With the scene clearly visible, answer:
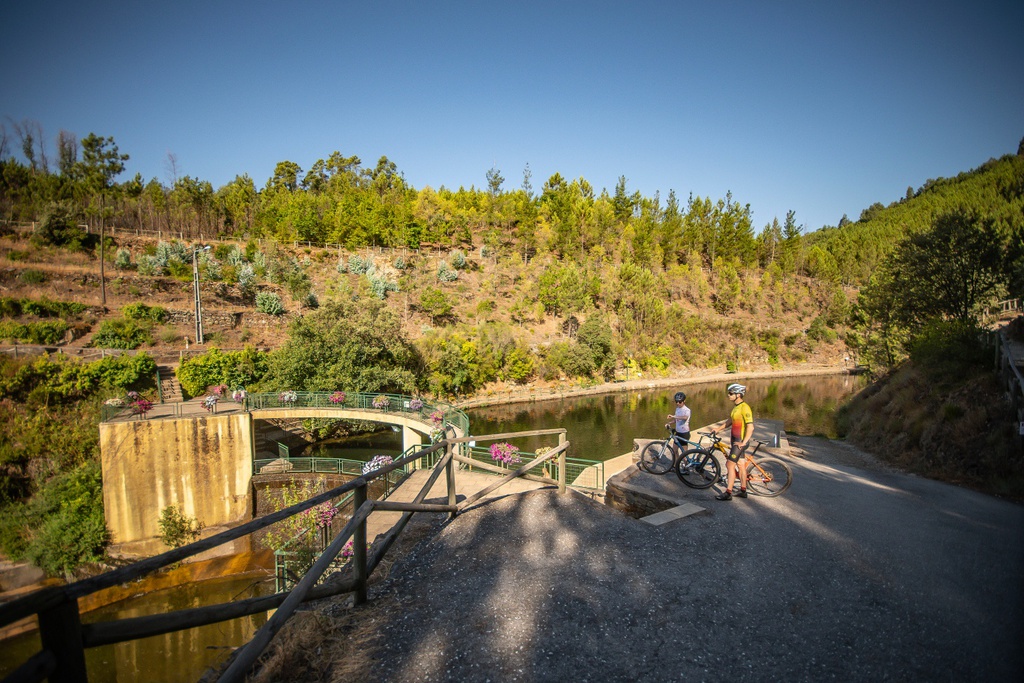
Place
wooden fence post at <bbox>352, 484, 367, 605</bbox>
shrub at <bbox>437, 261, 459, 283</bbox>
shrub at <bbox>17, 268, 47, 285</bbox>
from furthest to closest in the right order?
shrub at <bbox>437, 261, 459, 283</bbox> → shrub at <bbox>17, 268, 47, 285</bbox> → wooden fence post at <bbox>352, 484, 367, 605</bbox>

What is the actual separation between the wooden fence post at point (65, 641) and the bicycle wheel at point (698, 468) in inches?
298

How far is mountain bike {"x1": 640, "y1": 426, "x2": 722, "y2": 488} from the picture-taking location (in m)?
7.86

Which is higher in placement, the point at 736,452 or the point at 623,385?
the point at 736,452

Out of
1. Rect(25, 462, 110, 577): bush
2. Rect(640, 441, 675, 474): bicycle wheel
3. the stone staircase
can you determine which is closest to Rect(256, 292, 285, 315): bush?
the stone staircase

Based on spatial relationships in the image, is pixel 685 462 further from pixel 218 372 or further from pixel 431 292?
pixel 431 292

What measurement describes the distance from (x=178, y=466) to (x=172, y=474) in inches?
12.8

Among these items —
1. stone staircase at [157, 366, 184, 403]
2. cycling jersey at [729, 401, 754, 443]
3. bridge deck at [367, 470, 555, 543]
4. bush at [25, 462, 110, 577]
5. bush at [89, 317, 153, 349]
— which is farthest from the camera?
bush at [89, 317, 153, 349]

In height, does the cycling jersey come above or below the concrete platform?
above

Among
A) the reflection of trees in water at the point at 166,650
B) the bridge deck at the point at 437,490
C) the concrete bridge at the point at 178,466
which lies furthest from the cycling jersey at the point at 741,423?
the reflection of trees in water at the point at 166,650

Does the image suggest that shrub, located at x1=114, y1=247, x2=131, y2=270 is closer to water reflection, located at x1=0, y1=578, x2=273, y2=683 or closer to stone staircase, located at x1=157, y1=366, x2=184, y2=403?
stone staircase, located at x1=157, y1=366, x2=184, y2=403

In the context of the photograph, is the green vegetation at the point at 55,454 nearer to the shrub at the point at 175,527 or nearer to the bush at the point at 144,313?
the shrub at the point at 175,527

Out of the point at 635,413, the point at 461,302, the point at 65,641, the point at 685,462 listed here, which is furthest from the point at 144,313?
the point at 65,641

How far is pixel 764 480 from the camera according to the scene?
24.8 feet

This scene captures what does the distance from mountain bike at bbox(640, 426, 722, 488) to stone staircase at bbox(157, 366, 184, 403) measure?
25991 millimetres
